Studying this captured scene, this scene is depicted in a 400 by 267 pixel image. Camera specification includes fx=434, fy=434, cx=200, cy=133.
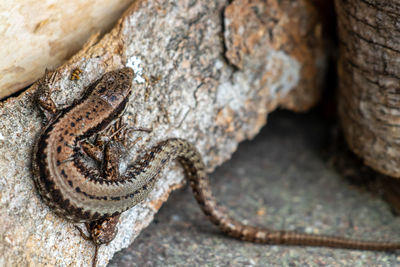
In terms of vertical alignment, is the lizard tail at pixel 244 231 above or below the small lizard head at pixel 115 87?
below

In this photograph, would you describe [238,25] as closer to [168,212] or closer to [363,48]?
[363,48]

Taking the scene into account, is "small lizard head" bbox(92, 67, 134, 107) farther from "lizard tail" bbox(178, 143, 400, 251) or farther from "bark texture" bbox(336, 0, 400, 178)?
"bark texture" bbox(336, 0, 400, 178)

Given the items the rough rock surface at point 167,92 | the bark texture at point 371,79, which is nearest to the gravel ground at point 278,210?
the rough rock surface at point 167,92

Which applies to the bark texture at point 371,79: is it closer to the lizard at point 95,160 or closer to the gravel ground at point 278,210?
the gravel ground at point 278,210

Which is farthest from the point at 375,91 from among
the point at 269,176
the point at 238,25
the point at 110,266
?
the point at 110,266

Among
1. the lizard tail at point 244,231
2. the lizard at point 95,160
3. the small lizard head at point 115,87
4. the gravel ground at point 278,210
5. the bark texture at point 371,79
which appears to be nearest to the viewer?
the lizard at point 95,160

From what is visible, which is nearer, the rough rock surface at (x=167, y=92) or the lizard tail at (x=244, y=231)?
the rough rock surface at (x=167, y=92)
